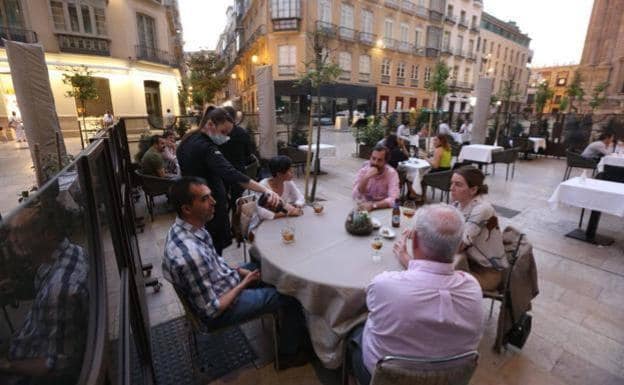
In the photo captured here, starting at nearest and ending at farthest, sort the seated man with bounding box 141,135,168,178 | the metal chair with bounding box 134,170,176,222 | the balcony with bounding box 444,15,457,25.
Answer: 1. the metal chair with bounding box 134,170,176,222
2. the seated man with bounding box 141,135,168,178
3. the balcony with bounding box 444,15,457,25

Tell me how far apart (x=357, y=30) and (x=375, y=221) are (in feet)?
88.4

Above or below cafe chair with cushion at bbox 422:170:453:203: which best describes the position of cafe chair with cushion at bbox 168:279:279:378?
below

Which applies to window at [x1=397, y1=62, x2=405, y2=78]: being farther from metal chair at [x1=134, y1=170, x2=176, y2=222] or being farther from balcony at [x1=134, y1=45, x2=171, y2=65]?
metal chair at [x1=134, y1=170, x2=176, y2=222]

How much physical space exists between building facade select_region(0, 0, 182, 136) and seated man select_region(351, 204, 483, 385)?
1810 centimetres

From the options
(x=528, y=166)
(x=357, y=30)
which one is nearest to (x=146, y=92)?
(x=357, y=30)

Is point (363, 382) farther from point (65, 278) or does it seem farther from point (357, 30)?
point (357, 30)

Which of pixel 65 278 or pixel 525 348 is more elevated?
pixel 65 278

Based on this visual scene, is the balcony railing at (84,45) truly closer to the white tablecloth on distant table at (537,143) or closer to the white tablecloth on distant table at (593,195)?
the white tablecloth on distant table at (593,195)

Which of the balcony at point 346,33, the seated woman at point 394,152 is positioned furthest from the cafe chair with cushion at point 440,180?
the balcony at point 346,33

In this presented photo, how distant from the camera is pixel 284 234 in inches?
90.7

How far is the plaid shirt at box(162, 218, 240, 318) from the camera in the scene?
177 cm

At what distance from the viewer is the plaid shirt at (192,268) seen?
5.79 ft

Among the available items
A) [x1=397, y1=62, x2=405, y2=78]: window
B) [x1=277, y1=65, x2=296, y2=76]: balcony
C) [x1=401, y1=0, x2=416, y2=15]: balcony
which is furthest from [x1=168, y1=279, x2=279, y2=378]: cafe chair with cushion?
[x1=401, y1=0, x2=416, y2=15]: balcony

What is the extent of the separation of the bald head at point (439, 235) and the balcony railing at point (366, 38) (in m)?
27.9
